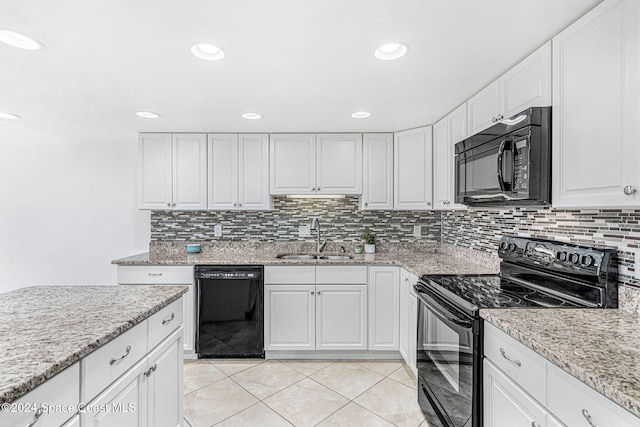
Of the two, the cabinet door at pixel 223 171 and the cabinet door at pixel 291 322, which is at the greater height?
the cabinet door at pixel 223 171

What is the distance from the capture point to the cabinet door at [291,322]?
2.92 meters

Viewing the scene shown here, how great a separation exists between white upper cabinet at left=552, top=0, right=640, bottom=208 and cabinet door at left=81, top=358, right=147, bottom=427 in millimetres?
1926

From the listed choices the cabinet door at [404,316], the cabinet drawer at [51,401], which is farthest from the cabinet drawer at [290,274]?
the cabinet drawer at [51,401]

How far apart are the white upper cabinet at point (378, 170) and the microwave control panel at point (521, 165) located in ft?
5.49

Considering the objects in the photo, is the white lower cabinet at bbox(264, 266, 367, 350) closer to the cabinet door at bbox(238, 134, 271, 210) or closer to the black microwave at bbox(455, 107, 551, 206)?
the cabinet door at bbox(238, 134, 271, 210)

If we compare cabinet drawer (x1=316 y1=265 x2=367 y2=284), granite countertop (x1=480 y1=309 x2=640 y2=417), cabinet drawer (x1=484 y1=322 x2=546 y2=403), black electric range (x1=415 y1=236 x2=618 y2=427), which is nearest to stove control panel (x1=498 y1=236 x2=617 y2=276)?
black electric range (x1=415 y1=236 x2=618 y2=427)

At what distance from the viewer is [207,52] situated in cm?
167

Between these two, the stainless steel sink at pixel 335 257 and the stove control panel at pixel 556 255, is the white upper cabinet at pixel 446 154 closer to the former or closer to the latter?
the stove control panel at pixel 556 255

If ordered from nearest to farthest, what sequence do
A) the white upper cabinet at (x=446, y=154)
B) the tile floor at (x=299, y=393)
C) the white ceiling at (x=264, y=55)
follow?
the white ceiling at (x=264, y=55) → the tile floor at (x=299, y=393) → the white upper cabinet at (x=446, y=154)

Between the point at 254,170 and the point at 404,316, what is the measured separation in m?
1.97

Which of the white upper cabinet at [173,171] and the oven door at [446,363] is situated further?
the white upper cabinet at [173,171]

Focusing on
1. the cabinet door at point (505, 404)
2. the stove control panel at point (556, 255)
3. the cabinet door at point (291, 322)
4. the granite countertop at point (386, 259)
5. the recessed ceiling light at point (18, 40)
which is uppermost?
the recessed ceiling light at point (18, 40)

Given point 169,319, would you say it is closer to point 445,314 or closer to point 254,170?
point 445,314

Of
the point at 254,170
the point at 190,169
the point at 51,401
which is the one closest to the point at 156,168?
the point at 190,169
